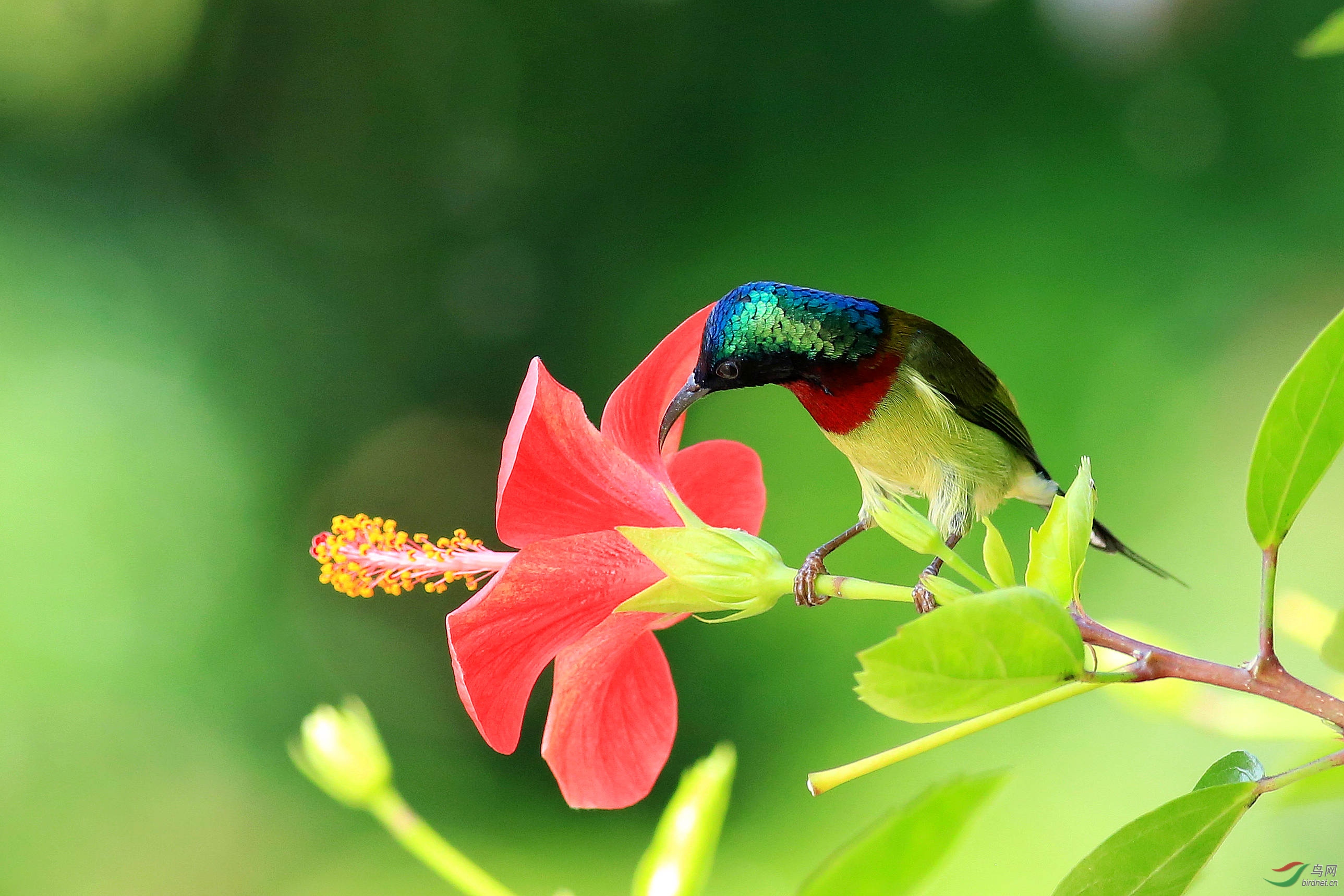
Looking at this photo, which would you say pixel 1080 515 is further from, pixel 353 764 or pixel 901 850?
pixel 353 764

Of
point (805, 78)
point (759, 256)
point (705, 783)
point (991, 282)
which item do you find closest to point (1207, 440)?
point (991, 282)

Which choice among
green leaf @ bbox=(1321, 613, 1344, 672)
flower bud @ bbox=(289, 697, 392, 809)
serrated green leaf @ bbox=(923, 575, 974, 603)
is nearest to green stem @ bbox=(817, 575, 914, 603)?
serrated green leaf @ bbox=(923, 575, 974, 603)

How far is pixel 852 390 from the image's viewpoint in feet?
1.24

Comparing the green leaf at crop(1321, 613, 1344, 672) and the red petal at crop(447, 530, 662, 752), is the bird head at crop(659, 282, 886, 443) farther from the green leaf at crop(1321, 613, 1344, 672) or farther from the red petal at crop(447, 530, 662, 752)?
the green leaf at crop(1321, 613, 1344, 672)

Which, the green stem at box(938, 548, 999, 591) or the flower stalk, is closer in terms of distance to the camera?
Result: the green stem at box(938, 548, 999, 591)

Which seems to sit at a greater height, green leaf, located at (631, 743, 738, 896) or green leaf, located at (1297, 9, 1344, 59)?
green leaf, located at (1297, 9, 1344, 59)

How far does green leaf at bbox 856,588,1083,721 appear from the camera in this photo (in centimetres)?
17

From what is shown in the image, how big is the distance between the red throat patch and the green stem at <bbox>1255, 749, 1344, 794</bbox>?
19 centimetres

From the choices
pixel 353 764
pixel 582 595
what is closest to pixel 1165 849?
pixel 582 595

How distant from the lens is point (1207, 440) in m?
1.22

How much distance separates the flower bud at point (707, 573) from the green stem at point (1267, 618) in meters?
0.10

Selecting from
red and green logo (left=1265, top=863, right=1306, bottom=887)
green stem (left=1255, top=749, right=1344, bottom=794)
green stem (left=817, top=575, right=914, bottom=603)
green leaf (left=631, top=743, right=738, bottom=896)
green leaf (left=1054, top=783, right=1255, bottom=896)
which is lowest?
red and green logo (left=1265, top=863, right=1306, bottom=887)

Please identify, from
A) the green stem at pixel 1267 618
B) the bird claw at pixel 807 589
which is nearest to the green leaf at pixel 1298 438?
the green stem at pixel 1267 618

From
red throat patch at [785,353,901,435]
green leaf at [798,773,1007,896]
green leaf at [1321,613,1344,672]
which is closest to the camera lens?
green leaf at [798,773,1007,896]
